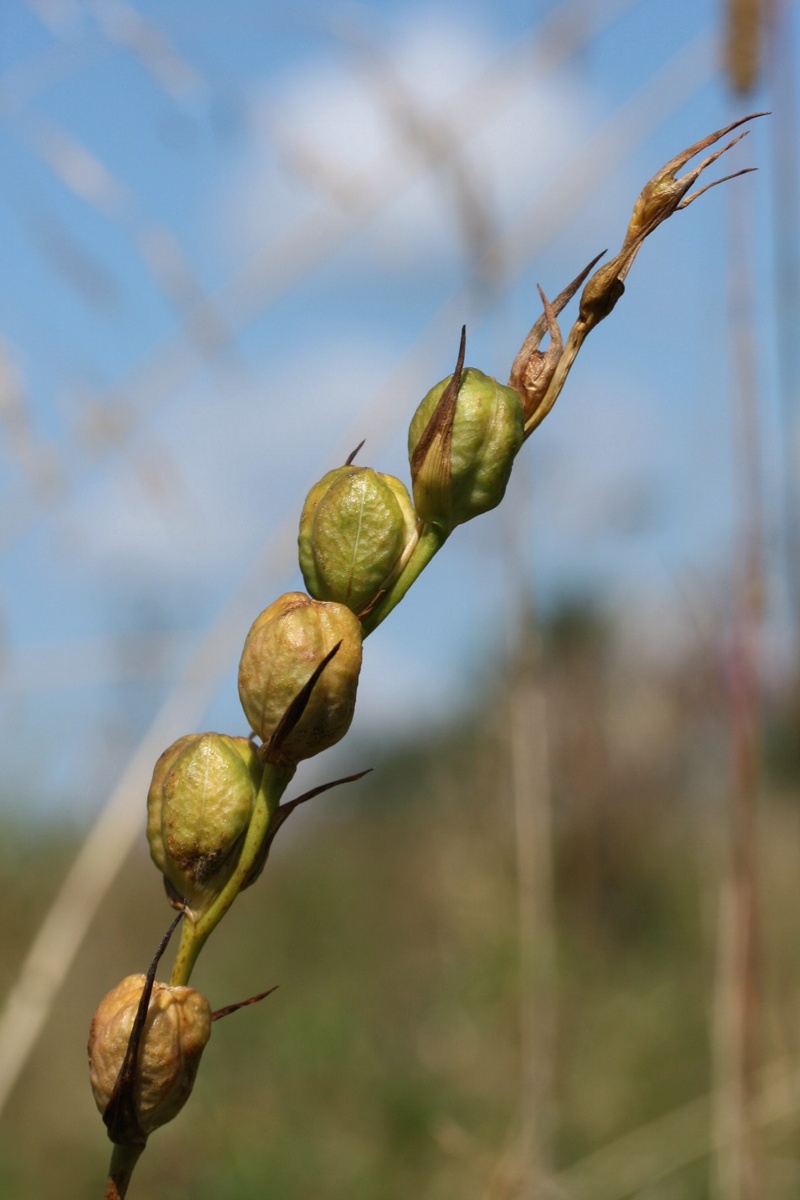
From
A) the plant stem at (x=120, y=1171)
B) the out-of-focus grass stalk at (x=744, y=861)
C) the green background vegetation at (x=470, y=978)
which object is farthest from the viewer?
the green background vegetation at (x=470, y=978)

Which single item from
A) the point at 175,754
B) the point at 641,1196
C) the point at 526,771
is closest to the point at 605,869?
the point at 641,1196

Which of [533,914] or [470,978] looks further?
[470,978]

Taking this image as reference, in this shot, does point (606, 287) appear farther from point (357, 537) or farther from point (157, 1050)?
point (157, 1050)

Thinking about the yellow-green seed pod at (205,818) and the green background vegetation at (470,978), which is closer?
the yellow-green seed pod at (205,818)

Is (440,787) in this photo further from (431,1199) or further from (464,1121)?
(431,1199)

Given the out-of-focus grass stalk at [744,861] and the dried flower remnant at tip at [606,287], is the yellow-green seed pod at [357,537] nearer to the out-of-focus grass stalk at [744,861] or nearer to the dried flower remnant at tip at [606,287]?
the dried flower remnant at tip at [606,287]

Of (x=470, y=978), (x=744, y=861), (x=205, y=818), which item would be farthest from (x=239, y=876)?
(x=470, y=978)

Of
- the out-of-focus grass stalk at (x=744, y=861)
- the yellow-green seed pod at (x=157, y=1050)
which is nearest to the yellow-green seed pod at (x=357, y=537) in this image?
the yellow-green seed pod at (x=157, y=1050)
